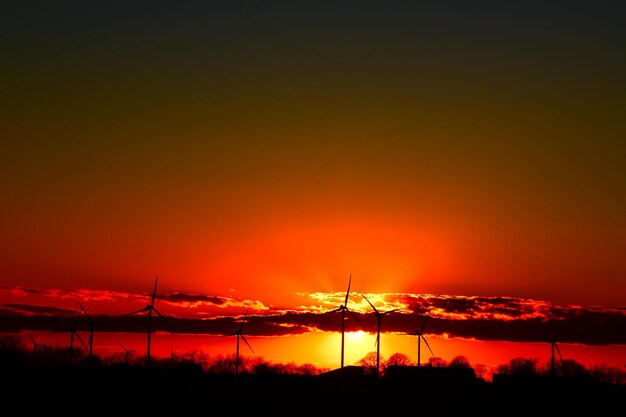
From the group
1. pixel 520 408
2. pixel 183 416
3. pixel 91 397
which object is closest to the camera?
pixel 183 416

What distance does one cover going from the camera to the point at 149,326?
19112 centimetres

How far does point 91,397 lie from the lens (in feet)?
648

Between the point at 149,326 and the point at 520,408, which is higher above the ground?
the point at 149,326

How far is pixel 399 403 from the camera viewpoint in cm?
19125

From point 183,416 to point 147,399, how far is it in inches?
1265

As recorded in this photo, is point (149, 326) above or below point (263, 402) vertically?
above

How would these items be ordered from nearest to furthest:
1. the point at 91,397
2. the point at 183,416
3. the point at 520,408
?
the point at 183,416, the point at 520,408, the point at 91,397

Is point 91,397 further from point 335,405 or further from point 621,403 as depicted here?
point 621,403

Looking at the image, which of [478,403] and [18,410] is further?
[478,403]

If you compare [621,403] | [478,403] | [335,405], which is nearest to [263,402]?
[335,405]

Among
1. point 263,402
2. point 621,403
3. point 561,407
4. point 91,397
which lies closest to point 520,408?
point 561,407

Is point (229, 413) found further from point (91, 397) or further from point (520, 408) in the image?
point (520, 408)

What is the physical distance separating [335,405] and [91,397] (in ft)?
172

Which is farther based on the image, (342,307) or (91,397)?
(91,397)
